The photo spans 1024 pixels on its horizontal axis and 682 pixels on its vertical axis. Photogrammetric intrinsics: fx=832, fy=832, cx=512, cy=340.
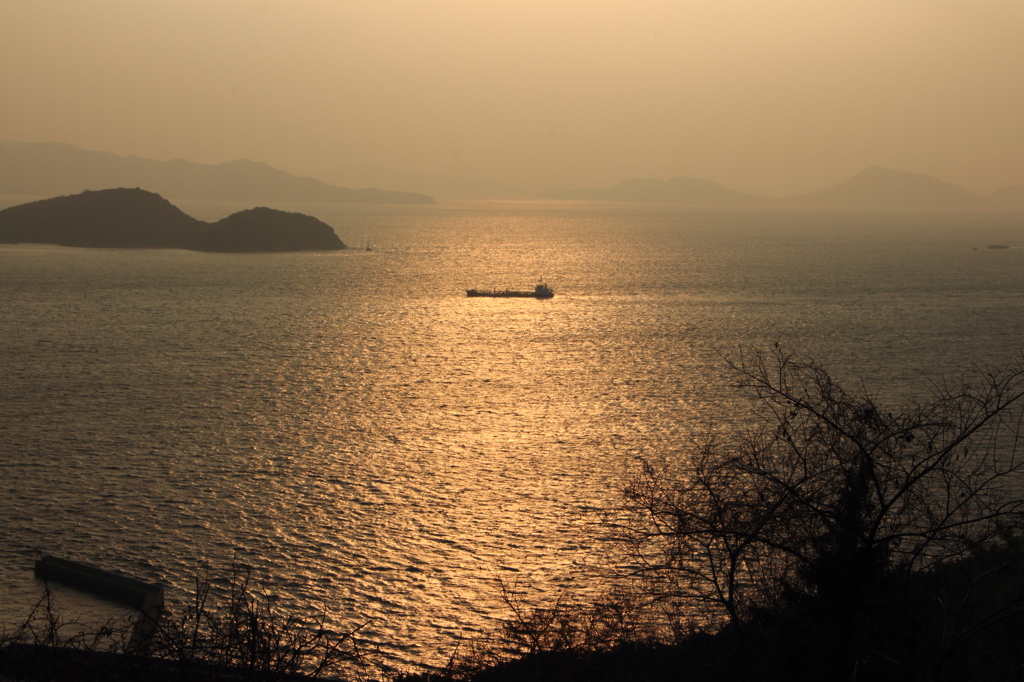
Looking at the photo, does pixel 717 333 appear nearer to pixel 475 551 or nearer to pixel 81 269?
pixel 475 551

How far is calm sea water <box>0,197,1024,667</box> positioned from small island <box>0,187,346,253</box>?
63.1m

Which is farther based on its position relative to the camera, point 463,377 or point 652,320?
point 652,320

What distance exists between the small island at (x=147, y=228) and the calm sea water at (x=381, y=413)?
6305 centimetres

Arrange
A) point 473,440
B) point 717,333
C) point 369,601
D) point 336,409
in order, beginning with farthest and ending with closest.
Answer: point 717,333 < point 336,409 < point 473,440 < point 369,601

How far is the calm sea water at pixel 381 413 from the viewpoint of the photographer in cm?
2931

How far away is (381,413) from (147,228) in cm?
15341

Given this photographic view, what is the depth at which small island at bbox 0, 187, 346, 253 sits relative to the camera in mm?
174875

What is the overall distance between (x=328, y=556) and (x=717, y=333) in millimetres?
53323

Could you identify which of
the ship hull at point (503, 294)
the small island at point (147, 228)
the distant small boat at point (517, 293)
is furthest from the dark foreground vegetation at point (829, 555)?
the small island at point (147, 228)

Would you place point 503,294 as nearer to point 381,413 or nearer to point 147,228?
point 381,413

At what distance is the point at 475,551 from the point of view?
99.0 feet

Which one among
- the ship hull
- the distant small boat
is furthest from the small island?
the distant small boat

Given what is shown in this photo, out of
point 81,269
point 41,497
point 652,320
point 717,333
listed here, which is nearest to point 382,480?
point 41,497

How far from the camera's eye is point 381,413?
4812 cm
